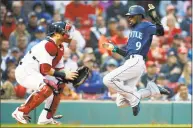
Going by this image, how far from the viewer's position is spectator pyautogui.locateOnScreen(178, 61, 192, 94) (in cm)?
1709

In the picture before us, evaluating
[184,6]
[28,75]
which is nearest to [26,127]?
[28,75]

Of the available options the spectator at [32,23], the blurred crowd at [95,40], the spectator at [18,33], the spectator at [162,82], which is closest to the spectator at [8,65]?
the blurred crowd at [95,40]

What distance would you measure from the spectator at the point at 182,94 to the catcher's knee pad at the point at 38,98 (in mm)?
4083

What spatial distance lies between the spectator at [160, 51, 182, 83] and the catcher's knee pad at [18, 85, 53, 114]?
4.68 metres

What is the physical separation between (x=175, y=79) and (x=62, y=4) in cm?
353

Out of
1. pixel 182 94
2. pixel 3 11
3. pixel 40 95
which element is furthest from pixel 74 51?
pixel 40 95

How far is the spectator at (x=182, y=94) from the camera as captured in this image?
53.8 ft

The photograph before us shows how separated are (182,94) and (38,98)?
428cm

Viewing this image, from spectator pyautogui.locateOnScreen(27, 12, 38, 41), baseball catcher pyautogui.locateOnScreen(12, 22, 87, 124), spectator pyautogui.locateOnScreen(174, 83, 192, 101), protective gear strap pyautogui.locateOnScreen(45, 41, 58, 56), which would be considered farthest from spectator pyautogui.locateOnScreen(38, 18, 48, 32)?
protective gear strap pyautogui.locateOnScreen(45, 41, 58, 56)

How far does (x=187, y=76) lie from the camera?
1733 centimetres

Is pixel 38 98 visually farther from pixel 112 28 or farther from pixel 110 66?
pixel 112 28

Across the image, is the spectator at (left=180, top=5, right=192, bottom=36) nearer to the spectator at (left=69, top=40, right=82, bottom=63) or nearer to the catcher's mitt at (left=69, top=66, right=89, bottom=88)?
the spectator at (left=69, top=40, right=82, bottom=63)

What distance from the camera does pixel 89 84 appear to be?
16.4 meters

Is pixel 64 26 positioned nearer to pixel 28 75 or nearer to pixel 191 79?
pixel 28 75
